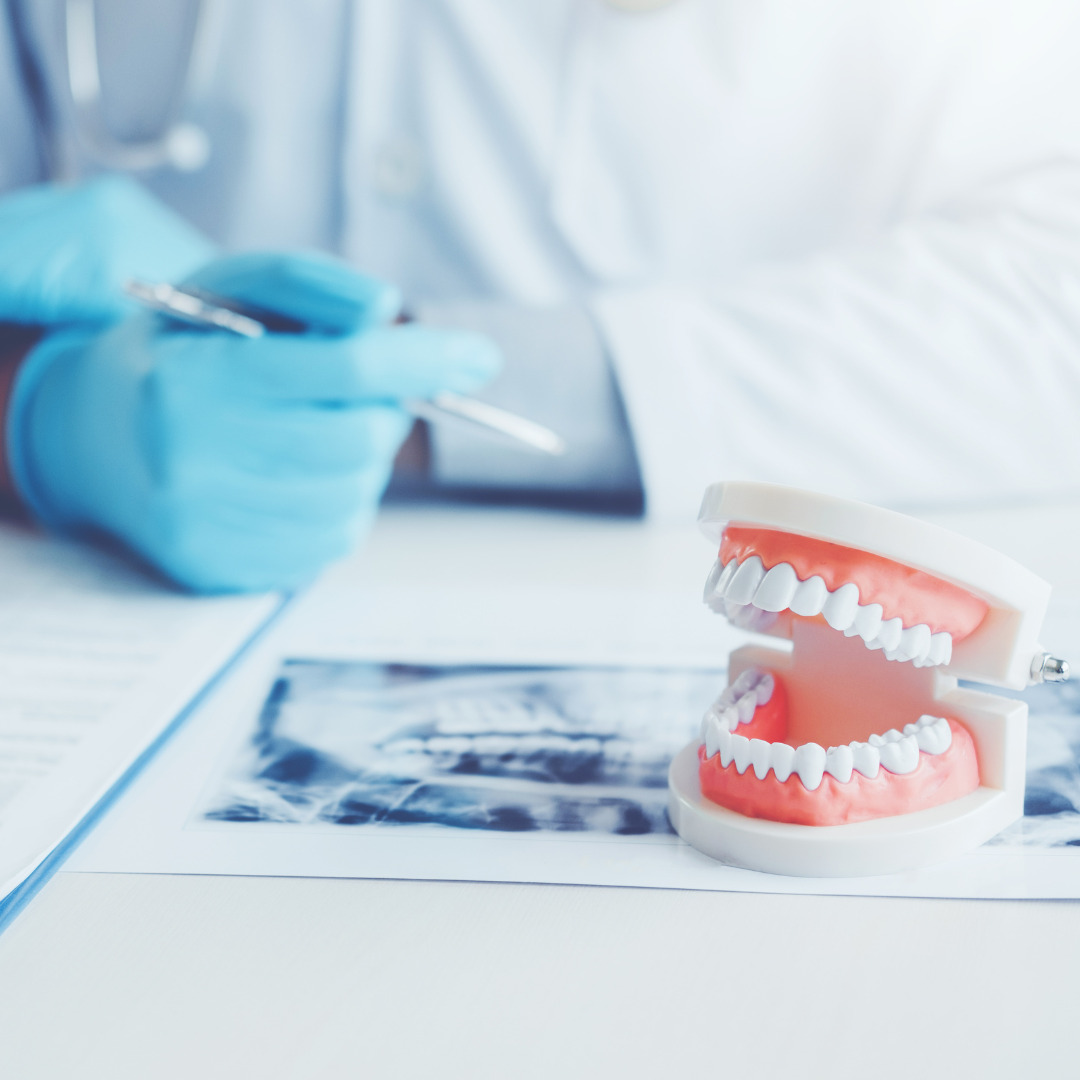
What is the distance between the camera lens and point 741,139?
91cm

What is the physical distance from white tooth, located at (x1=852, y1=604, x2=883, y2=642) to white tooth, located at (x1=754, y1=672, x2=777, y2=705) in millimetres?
56

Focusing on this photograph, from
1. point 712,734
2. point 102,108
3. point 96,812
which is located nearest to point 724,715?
point 712,734

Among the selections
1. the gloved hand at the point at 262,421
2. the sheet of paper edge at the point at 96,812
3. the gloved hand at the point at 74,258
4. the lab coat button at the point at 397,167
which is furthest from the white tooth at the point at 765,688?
the lab coat button at the point at 397,167

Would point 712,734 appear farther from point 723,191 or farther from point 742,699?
point 723,191

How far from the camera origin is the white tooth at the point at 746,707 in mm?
310

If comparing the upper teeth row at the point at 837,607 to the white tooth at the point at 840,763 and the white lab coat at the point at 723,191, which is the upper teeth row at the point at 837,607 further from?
the white lab coat at the point at 723,191

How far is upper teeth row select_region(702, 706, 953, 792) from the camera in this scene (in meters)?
0.28

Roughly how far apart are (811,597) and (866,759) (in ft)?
0.16

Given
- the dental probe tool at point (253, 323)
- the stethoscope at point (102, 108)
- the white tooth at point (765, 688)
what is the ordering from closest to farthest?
the white tooth at point (765, 688), the dental probe tool at point (253, 323), the stethoscope at point (102, 108)

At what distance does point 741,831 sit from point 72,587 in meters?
0.44

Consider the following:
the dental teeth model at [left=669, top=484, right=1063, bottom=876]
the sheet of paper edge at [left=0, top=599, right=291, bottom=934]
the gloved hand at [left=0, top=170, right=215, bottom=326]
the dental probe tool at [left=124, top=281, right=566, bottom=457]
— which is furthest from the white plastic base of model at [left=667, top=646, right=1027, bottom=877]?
the gloved hand at [left=0, top=170, right=215, bottom=326]

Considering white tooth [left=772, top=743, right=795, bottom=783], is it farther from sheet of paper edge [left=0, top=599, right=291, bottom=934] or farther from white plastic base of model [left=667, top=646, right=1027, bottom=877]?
sheet of paper edge [left=0, top=599, right=291, bottom=934]

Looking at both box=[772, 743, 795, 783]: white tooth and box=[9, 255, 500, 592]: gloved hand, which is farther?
box=[9, 255, 500, 592]: gloved hand

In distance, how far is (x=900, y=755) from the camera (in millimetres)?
281
